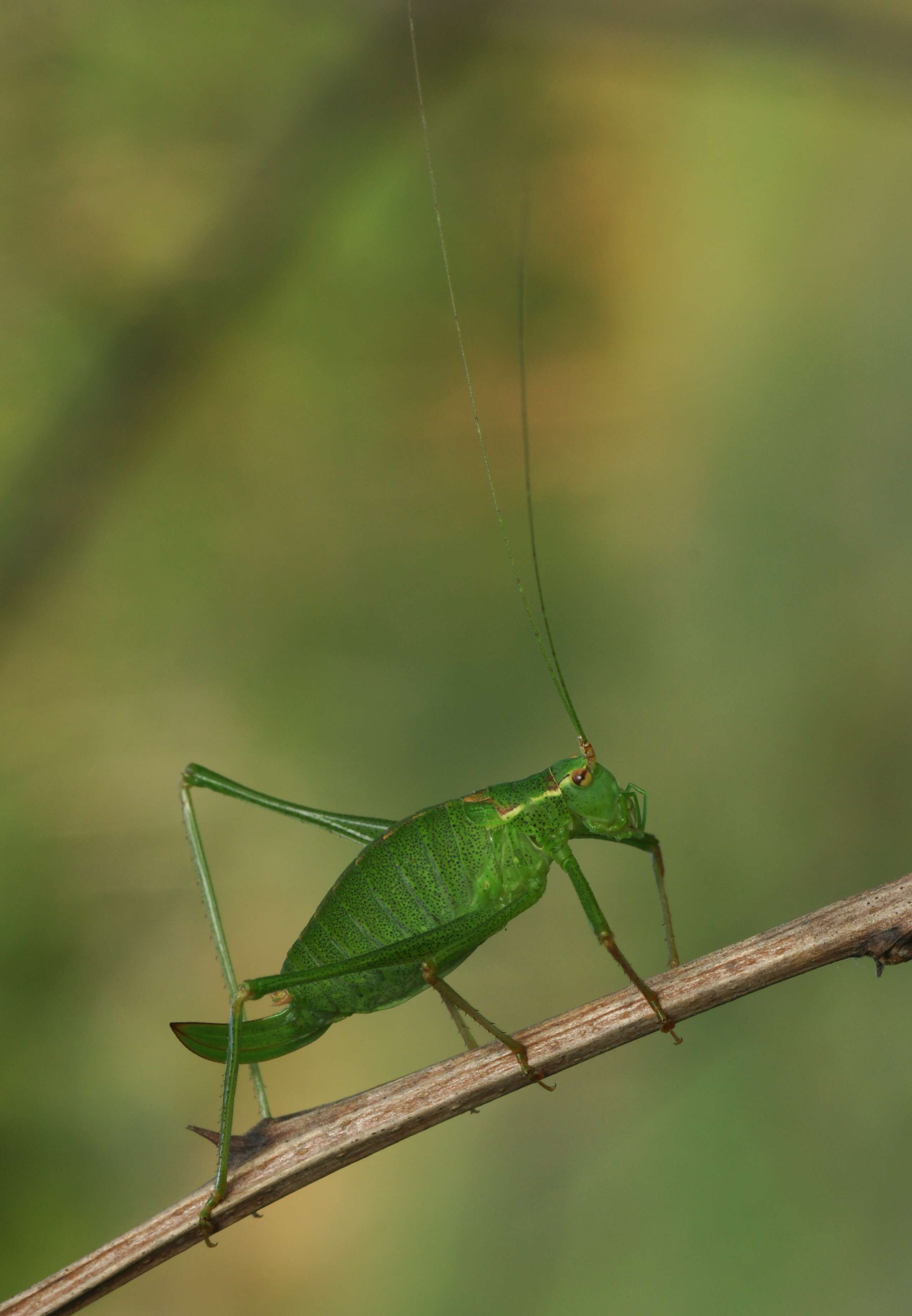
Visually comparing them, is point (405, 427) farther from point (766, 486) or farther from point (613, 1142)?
point (613, 1142)

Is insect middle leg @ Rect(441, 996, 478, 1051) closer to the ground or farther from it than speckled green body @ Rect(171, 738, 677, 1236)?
closer to the ground

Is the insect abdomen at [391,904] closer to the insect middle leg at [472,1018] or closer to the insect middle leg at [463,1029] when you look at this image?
the insect middle leg at [472,1018]

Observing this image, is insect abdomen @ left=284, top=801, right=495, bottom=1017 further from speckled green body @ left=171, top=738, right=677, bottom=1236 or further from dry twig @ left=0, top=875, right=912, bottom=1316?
dry twig @ left=0, top=875, right=912, bottom=1316

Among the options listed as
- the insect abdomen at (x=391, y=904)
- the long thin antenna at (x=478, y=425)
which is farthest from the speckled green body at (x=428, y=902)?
the long thin antenna at (x=478, y=425)

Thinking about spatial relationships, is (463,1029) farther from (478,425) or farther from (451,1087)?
(478,425)

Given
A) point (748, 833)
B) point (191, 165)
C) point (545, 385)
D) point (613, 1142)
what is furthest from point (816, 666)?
point (191, 165)

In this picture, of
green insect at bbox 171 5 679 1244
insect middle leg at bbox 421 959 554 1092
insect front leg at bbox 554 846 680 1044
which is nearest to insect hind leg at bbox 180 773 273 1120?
green insect at bbox 171 5 679 1244
